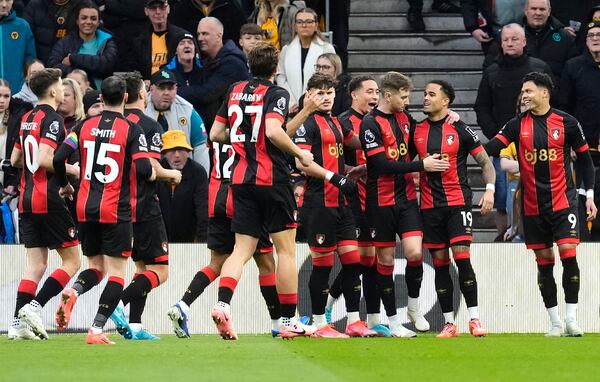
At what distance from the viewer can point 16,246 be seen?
15.3 m

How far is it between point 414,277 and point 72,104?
13.7 ft

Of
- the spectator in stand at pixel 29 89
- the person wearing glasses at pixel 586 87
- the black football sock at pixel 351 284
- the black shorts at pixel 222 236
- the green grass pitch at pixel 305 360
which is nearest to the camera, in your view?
the green grass pitch at pixel 305 360

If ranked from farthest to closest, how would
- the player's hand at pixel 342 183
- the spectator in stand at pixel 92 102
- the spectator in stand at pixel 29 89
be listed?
1. the spectator in stand at pixel 29 89
2. the spectator in stand at pixel 92 102
3. the player's hand at pixel 342 183

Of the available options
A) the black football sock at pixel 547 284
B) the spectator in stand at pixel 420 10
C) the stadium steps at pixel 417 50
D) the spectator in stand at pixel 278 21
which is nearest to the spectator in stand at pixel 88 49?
the spectator in stand at pixel 278 21

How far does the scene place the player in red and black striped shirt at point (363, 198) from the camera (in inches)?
552

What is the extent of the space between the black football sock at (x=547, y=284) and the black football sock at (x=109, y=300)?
13.5 ft

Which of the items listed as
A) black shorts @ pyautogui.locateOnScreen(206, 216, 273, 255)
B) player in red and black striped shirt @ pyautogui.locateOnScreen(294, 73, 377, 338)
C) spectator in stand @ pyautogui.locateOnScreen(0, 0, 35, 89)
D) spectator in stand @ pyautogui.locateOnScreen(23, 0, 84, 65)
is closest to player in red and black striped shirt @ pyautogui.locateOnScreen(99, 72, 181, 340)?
black shorts @ pyautogui.locateOnScreen(206, 216, 273, 255)

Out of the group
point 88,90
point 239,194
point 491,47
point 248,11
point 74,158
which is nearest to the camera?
point 239,194

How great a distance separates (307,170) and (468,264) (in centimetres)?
196

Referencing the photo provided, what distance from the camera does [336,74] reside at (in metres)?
16.1

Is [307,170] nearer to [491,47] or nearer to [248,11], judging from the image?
[491,47]

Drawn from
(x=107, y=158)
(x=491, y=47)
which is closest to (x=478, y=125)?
(x=491, y=47)

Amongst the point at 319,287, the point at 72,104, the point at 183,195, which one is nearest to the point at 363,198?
the point at 319,287

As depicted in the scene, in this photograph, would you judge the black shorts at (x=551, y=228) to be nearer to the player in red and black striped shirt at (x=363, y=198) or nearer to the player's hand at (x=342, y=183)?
the player in red and black striped shirt at (x=363, y=198)
